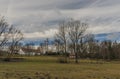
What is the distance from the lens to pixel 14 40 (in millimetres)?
91812

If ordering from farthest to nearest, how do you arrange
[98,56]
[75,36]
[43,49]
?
[43,49] < [98,56] < [75,36]

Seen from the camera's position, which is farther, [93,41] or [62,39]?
[93,41]

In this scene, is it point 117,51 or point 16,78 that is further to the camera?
point 117,51

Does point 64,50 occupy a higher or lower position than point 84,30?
lower

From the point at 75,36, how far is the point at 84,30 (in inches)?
171

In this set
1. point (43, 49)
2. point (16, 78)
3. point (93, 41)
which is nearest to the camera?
point (16, 78)

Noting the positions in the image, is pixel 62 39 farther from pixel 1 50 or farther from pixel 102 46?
pixel 102 46

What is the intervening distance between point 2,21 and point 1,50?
851cm

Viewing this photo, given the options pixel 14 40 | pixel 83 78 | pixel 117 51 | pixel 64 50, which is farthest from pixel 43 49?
pixel 83 78

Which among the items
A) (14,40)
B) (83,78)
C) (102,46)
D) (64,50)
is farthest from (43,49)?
(83,78)

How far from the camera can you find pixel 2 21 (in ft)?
269

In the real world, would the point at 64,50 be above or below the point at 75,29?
below

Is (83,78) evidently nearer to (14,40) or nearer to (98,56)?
(14,40)

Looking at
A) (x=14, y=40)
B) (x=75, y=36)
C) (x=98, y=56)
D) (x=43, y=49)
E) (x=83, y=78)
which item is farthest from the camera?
(x=43, y=49)
